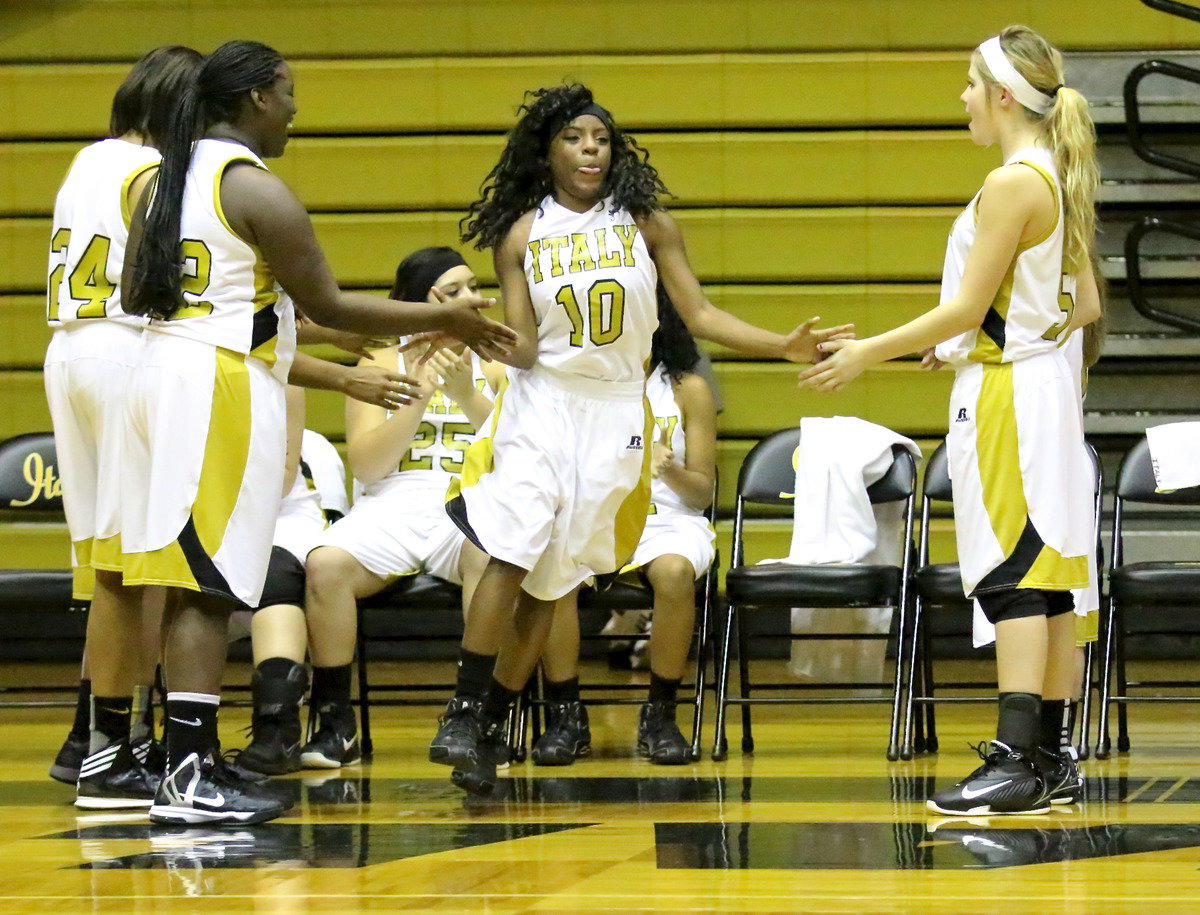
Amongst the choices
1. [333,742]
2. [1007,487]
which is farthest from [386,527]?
[1007,487]

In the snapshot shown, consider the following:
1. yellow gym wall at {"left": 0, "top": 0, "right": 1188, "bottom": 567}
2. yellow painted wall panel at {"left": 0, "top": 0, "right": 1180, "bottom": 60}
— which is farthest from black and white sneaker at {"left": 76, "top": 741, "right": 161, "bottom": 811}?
yellow painted wall panel at {"left": 0, "top": 0, "right": 1180, "bottom": 60}

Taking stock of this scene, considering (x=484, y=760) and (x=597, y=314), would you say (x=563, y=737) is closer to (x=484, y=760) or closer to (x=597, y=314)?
(x=484, y=760)

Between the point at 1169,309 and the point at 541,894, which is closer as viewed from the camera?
the point at 541,894

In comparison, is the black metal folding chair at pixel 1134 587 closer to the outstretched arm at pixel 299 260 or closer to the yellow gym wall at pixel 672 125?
the yellow gym wall at pixel 672 125

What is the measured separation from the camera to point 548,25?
6.54 metres

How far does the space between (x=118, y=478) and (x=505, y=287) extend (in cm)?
105

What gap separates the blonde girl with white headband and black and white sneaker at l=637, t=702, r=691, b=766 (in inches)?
36.4

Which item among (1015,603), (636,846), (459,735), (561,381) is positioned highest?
(561,381)

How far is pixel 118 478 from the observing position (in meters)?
3.47

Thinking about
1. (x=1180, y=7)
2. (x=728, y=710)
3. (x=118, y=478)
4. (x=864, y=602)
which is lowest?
(x=728, y=710)

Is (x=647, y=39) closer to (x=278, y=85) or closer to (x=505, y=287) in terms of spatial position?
(x=505, y=287)

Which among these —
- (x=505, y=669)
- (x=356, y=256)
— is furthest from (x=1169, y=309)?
(x=505, y=669)

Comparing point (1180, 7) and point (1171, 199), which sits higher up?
point (1180, 7)

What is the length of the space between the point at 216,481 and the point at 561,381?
96cm
